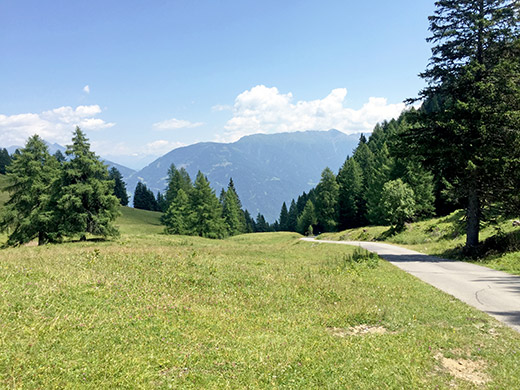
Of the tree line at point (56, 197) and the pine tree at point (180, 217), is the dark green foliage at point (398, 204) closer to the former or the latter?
the tree line at point (56, 197)

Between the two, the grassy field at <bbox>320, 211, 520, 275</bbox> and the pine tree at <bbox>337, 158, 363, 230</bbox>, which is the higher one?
the pine tree at <bbox>337, 158, 363, 230</bbox>

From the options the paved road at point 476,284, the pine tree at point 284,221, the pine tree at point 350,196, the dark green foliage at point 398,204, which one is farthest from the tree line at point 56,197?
the pine tree at point 284,221

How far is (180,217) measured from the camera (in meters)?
68.8

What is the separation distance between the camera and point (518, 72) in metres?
17.7

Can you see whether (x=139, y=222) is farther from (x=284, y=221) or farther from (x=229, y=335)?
(x=229, y=335)

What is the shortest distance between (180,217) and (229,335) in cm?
6334

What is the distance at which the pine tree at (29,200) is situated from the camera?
35656 mm

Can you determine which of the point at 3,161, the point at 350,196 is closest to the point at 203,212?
the point at 350,196

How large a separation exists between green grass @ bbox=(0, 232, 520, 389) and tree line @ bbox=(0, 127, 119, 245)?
1065 inches

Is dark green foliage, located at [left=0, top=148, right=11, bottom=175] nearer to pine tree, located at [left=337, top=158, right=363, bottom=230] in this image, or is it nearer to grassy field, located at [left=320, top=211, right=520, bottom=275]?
pine tree, located at [left=337, top=158, right=363, bottom=230]

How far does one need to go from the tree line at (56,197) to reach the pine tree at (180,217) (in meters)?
29.4

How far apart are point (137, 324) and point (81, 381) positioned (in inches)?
92.4

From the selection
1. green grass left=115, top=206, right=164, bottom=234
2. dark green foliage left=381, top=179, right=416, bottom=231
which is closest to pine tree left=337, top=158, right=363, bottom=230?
dark green foliage left=381, top=179, right=416, bottom=231

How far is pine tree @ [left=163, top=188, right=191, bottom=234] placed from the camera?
6812 cm
